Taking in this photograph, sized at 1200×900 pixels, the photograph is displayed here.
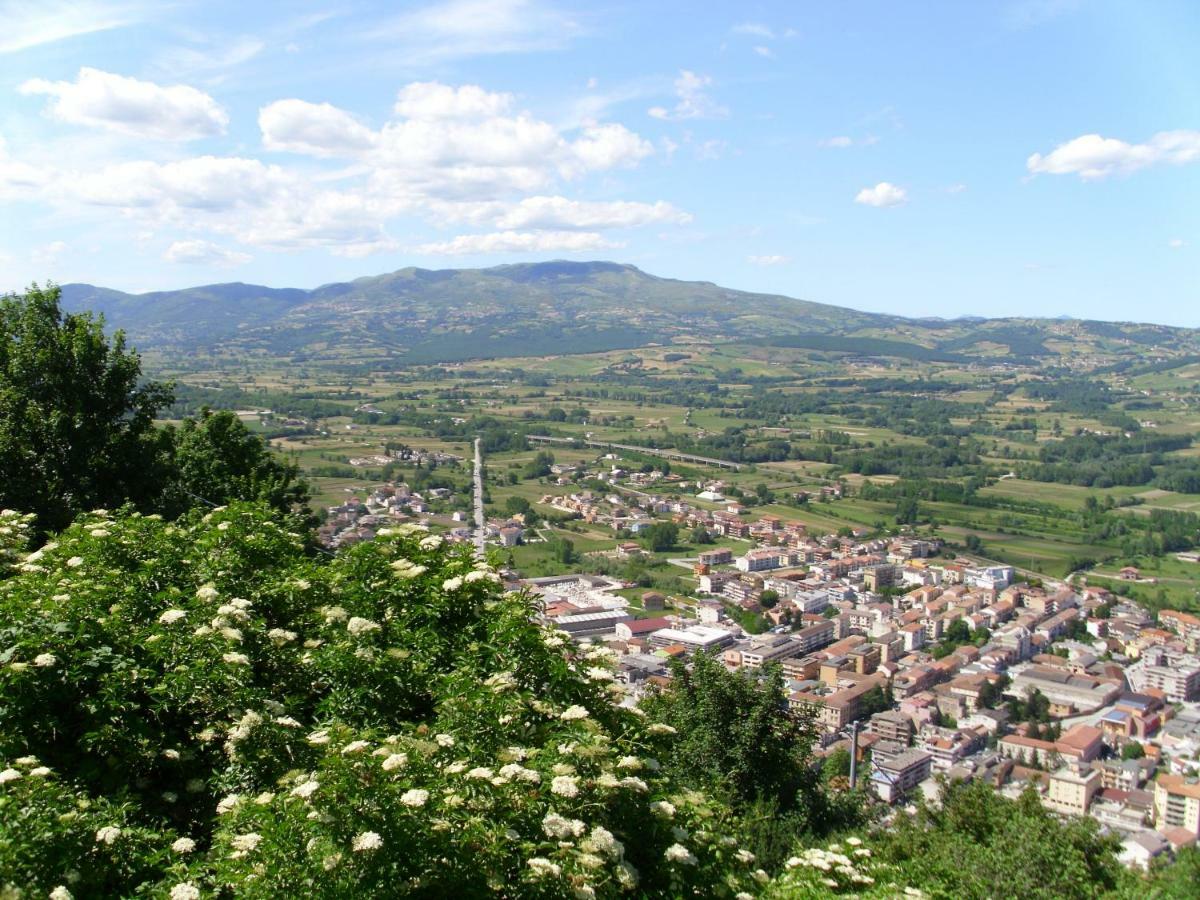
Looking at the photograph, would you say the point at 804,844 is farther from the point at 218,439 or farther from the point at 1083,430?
the point at 1083,430

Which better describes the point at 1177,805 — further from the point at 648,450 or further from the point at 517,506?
the point at 648,450

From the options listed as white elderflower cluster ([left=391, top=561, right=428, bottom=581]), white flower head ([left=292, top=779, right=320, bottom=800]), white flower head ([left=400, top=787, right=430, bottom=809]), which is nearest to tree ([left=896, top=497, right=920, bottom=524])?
white elderflower cluster ([left=391, top=561, right=428, bottom=581])

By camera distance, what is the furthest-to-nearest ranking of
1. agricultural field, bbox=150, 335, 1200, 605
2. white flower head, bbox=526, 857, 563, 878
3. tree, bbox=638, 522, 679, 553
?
1. agricultural field, bbox=150, 335, 1200, 605
2. tree, bbox=638, 522, 679, 553
3. white flower head, bbox=526, 857, 563, 878

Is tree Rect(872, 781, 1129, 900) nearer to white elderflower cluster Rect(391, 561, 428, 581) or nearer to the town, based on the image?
the town

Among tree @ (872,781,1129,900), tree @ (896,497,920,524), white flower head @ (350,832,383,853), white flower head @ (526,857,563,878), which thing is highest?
white flower head @ (350,832,383,853)

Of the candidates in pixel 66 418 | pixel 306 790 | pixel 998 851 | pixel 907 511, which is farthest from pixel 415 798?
pixel 907 511

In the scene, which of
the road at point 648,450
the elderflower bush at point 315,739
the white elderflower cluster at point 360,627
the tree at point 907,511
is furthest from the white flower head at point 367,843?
the road at point 648,450

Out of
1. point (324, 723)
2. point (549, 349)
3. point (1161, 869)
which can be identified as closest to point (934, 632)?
point (1161, 869)

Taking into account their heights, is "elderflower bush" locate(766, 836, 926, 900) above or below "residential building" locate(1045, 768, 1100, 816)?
above
